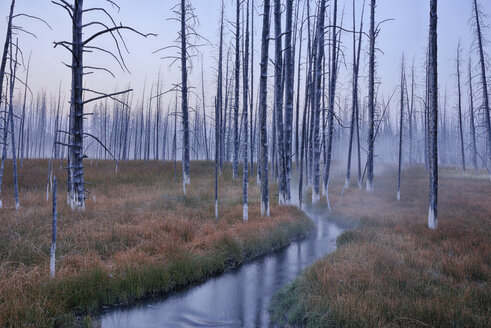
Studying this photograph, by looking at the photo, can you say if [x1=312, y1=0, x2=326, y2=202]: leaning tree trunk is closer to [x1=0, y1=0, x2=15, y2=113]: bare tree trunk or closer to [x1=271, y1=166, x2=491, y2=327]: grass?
[x1=271, y1=166, x2=491, y2=327]: grass

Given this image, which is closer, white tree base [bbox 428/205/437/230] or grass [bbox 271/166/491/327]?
grass [bbox 271/166/491/327]

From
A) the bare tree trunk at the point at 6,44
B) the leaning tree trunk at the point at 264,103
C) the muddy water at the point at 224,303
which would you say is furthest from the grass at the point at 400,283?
the bare tree trunk at the point at 6,44

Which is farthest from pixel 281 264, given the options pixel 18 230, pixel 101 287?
pixel 18 230

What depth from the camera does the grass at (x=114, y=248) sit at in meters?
4.22

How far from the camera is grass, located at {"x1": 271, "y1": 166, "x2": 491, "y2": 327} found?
3766mm

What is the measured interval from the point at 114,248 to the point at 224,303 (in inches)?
118

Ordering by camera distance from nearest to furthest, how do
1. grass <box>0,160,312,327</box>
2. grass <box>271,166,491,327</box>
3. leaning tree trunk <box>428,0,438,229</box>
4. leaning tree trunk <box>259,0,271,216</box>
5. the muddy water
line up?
grass <box>271,166,491,327</box>, grass <box>0,160,312,327</box>, the muddy water, leaning tree trunk <box>428,0,438,229</box>, leaning tree trunk <box>259,0,271,216</box>

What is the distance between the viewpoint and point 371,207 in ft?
45.1

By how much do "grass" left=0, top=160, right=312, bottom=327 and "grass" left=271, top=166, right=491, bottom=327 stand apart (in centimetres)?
233

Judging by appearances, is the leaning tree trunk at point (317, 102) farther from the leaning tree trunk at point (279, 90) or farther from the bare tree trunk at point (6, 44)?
the bare tree trunk at point (6, 44)

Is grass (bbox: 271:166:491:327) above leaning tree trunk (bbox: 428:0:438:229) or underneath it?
underneath

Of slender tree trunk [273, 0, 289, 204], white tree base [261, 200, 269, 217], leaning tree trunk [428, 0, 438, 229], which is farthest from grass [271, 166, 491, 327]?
slender tree trunk [273, 0, 289, 204]

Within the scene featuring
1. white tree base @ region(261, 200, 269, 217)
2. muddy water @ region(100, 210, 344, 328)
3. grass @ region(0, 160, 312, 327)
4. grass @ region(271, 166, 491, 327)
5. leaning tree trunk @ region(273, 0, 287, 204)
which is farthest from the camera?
leaning tree trunk @ region(273, 0, 287, 204)

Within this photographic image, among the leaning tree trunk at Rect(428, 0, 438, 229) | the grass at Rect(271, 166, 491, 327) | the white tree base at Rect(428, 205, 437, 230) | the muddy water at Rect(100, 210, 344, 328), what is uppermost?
the leaning tree trunk at Rect(428, 0, 438, 229)
